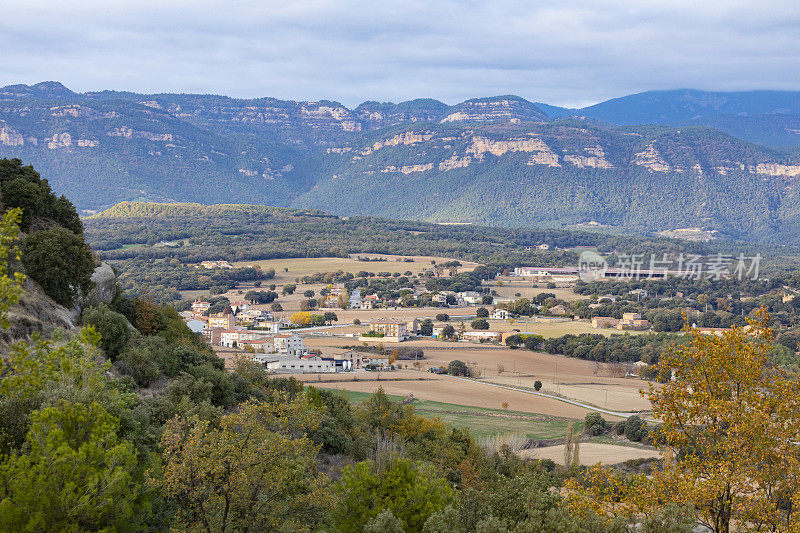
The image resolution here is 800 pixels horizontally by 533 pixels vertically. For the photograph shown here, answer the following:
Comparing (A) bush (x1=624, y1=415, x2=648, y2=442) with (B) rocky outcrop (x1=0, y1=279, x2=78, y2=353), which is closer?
(B) rocky outcrop (x1=0, y1=279, x2=78, y2=353)

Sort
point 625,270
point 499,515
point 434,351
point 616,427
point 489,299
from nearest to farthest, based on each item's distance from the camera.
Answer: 1. point 499,515
2. point 616,427
3. point 434,351
4. point 489,299
5. point 625,270

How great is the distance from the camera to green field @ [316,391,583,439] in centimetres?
4747

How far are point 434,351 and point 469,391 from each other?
71.6ft

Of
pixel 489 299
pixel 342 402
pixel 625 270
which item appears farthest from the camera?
pixel 625 270

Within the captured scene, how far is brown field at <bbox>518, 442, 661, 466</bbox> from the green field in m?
4.03

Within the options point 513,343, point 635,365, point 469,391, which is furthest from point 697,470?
point 513,343

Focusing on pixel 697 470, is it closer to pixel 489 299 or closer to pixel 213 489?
pixel 213 489

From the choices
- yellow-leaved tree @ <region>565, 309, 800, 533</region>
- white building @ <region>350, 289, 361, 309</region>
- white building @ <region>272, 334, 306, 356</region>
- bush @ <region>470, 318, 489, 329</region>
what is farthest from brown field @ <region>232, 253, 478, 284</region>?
yellow-leaved tree @ <region>565, 309, 800, 533</region>

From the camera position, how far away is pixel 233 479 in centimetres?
1563

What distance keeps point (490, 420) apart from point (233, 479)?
37.7m

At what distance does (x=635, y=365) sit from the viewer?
254ft

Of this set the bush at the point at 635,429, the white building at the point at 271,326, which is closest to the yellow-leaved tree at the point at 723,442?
the bush at the point at 635,429

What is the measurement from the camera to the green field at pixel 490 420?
156 feet

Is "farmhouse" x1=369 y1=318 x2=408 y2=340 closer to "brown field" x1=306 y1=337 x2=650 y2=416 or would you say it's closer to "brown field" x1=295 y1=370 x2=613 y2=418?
"brown field" x1=306 y1=337 x2=650 y2=416
